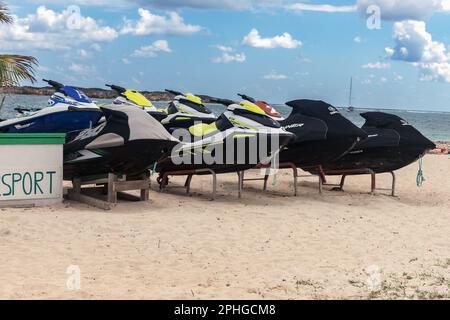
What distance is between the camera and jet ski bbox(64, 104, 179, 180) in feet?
28.9

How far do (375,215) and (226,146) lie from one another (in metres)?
2.46

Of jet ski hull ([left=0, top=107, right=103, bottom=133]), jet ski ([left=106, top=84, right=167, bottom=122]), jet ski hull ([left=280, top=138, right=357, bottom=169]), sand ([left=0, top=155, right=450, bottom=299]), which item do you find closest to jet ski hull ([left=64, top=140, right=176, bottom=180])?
sand ([left=0, top=155, right=450, bottom=299])

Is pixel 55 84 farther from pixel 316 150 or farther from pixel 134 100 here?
pixel 316 150

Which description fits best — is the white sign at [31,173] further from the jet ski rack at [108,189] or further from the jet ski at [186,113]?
the jet ski at [186,113]

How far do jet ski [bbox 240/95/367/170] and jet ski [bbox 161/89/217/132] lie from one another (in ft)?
5.14

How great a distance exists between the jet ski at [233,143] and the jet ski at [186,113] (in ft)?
3.31

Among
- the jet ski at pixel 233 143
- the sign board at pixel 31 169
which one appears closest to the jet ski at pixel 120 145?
the sign board at pixel 31 169

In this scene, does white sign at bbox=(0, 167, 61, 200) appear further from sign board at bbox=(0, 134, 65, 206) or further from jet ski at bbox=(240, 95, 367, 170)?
jet ski at bbox=(240, 95, 367, 170)

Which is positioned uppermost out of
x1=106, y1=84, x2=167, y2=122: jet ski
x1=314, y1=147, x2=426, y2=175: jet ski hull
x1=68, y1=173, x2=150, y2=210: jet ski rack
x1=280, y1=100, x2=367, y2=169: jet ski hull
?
x1=106, y1=84, x2=167, y2=122: jet ski

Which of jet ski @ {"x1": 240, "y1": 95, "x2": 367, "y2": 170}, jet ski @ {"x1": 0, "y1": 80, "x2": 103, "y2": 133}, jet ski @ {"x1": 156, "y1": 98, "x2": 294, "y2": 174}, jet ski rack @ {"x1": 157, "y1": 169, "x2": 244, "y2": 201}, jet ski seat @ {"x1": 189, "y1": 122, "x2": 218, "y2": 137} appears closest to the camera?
jet ski @ {"x1": 0, "y1": 80, "x2": 103, "y2": 133}

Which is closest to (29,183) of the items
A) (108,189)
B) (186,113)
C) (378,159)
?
(108,189)

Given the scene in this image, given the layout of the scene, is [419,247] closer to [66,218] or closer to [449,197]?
[66,218]

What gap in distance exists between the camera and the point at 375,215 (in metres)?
9.81
